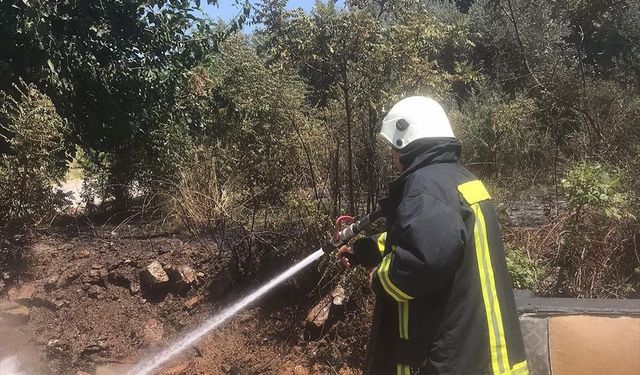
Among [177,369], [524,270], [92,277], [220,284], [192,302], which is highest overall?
[92,277]

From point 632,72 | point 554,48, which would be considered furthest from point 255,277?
point 554,48

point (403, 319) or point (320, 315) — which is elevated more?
point (403, 319)

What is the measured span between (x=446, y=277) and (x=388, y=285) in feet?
0.65

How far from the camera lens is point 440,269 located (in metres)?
1.96

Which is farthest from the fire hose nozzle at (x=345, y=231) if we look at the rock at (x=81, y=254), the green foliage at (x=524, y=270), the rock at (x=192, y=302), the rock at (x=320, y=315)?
the rock at (x=81, y=254)

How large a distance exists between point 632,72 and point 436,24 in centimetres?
969

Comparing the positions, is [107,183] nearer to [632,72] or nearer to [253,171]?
[253,171]

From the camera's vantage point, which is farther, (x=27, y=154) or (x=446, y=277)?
(x=27, y=154)

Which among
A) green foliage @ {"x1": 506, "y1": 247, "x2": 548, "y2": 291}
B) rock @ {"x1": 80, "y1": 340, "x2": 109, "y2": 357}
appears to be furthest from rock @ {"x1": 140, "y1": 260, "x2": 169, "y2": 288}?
green foliage @ {"x1": 506, "y1": 247, "x2": 548, "y2": 291}

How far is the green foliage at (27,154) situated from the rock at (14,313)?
999 mm

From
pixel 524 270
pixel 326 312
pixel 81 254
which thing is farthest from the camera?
pixel 81 254

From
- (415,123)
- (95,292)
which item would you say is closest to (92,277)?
(95,292)

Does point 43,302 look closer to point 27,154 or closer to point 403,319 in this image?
point 27,154

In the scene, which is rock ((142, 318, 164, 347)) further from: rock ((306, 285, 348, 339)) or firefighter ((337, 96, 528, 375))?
firefighter ((337, 96, 528, 375))
